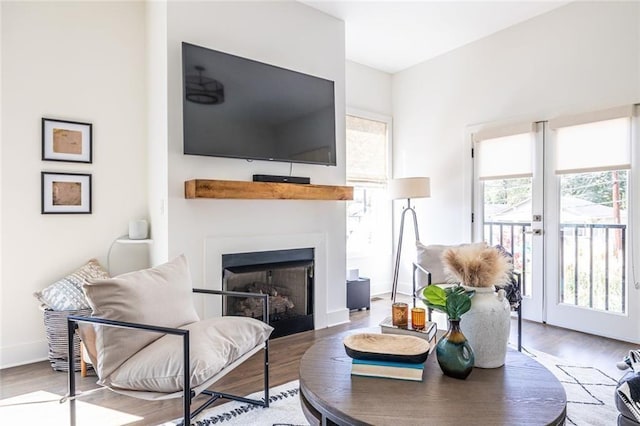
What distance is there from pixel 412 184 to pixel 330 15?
1.86 metres

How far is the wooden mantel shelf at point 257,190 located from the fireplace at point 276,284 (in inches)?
19.8

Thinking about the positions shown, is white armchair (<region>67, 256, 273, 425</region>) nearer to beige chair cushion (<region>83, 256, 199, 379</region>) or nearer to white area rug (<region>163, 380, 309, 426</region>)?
beige chair cushion (<region>83, 256, 199, 379</region>)

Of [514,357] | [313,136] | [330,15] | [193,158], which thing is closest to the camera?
[514,357]

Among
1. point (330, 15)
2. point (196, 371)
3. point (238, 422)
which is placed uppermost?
point (330, 15)

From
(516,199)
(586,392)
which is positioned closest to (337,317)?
(586,392)

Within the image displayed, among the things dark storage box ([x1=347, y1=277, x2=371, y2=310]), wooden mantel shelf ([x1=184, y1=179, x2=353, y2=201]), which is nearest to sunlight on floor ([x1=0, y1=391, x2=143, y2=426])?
wooden mantel shelf ([x1=184, y1=179, x2=353, y2=201])

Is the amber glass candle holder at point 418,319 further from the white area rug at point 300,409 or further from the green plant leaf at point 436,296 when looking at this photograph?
the white area rug at point 300,409

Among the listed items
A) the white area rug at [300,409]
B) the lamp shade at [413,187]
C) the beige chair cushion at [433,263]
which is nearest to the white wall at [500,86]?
the lamp shade at [413,187]

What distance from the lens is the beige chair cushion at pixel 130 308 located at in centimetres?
158

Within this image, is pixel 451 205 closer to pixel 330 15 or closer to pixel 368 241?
pixel 368 241

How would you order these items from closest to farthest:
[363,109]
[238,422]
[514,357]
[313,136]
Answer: [514,357] < [238,422] < [313,136] < [363,109]

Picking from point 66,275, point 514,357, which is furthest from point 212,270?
point 514,357

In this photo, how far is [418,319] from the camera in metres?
1.69

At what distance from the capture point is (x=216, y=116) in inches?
112
